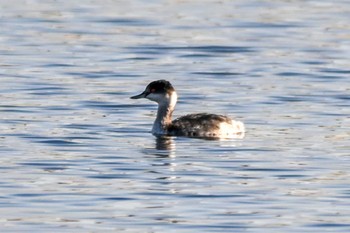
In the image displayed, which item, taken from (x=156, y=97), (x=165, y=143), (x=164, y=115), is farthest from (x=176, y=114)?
(x=165, y=143)

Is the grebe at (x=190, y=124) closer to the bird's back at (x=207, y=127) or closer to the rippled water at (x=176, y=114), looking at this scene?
the bird's back at (x=207, y=127)

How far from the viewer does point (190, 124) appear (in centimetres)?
2009

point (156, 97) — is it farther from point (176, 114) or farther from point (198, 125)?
point (176, 114)

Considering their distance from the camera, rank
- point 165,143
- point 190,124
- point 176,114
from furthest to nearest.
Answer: point 176,114, point 190,124, point 165,143

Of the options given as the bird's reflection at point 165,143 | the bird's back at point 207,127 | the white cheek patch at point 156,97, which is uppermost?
the white cheek patch at point 156,97

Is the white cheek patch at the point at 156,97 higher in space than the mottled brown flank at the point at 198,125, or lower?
higher

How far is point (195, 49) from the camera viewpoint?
28812mm

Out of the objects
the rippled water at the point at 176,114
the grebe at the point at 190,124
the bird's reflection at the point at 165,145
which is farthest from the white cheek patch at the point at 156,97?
the bird's reflection at the point at 165,145

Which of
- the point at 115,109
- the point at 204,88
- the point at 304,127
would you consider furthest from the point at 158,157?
the point at 204,88

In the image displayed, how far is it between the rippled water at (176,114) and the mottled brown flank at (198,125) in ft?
0.90

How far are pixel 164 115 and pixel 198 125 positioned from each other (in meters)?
0.86

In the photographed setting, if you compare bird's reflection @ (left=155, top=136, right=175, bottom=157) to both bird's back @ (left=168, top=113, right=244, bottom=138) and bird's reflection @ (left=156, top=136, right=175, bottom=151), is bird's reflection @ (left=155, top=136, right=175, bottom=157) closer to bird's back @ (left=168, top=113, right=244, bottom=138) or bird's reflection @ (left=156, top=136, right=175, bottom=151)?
bird's reflection @ (left=156, top=136, right=175, bottom=151)

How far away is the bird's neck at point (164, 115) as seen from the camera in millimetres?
20297

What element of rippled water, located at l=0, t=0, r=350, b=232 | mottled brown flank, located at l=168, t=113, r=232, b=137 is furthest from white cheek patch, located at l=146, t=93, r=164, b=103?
mottled brown flank, located at l=168, t=113, r=232, b=137
